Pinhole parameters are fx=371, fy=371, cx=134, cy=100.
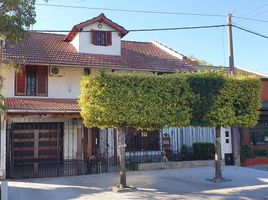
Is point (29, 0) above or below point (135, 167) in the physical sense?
above

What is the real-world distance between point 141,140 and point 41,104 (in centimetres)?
616

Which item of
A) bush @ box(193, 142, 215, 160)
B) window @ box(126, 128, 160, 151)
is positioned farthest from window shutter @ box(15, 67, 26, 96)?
bush @ box(193, 142, 215, 160)

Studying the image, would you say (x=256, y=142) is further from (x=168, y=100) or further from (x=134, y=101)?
(x=134, y=101)

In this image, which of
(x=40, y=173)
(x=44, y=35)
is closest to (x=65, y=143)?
(x=40, y=173)

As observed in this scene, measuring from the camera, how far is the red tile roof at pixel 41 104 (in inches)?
639

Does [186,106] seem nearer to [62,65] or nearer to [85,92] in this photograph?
[85,92]

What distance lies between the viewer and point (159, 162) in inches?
721

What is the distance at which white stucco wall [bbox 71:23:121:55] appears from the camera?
2092 centimetres

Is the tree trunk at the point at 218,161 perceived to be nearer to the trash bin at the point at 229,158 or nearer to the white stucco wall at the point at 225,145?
the trash bin at the point at 229,158

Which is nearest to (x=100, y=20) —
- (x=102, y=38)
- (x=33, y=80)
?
(x=102, y=38)

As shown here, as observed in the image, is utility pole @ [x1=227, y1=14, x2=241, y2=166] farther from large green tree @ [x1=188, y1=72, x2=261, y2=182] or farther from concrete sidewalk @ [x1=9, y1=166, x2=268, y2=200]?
large green tree @ [x1=188, y1=72, x2=261, y2=182]

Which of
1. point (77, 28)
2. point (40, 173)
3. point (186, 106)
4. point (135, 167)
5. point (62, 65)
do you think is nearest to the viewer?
point (186, 106)

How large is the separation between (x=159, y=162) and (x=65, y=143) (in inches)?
212

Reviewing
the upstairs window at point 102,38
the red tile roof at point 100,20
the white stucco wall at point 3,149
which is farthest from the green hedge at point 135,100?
the upstairs window at point 102,38
